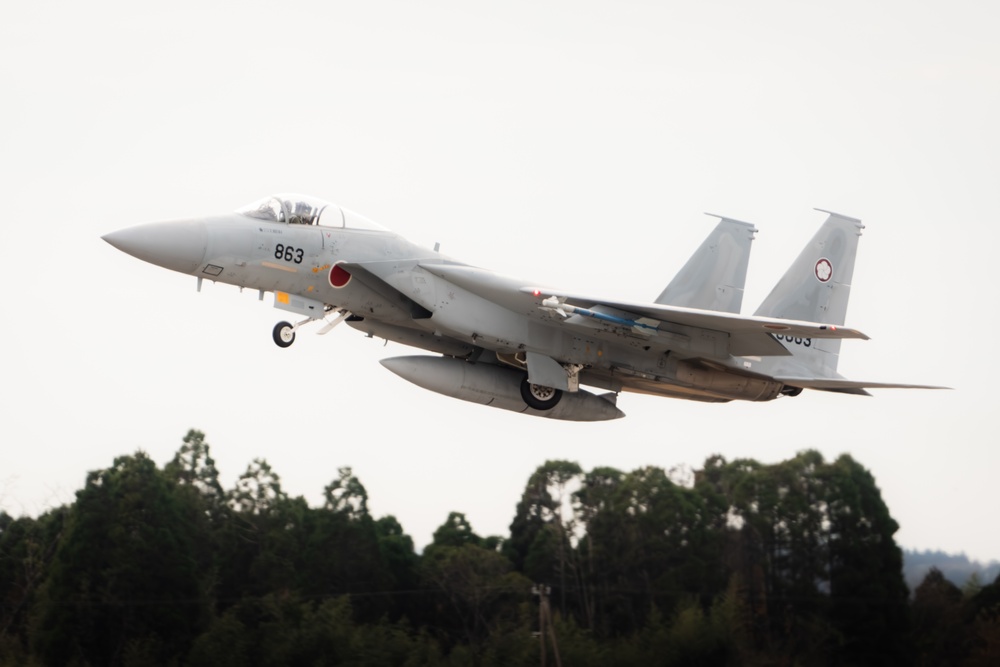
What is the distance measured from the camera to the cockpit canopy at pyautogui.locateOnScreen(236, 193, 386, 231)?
16.8 meters

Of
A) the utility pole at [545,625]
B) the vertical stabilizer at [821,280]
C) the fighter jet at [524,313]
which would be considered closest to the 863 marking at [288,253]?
the fighter jet at [524,313]

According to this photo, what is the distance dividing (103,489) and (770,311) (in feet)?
74.9

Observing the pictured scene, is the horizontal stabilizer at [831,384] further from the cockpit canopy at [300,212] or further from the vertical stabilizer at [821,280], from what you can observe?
the cockpit canopy at [300,212]

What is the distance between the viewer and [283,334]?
654 inches

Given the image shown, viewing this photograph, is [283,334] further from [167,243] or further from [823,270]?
[823,270]

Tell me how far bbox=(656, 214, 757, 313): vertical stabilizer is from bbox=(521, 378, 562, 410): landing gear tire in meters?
2.15

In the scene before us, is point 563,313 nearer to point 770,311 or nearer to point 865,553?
point 770,311

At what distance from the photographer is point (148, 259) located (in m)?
16.1

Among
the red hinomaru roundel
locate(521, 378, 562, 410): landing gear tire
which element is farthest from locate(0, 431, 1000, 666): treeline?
the red hinomaru roundel

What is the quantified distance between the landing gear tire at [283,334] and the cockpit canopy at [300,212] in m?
1.29

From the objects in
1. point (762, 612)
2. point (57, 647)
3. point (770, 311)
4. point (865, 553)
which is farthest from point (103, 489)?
point (770, 311)

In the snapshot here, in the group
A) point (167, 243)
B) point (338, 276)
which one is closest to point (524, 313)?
point (338, 276)

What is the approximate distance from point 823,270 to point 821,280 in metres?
0.16

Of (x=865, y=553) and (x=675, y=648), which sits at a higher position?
(x=865, y=553)
